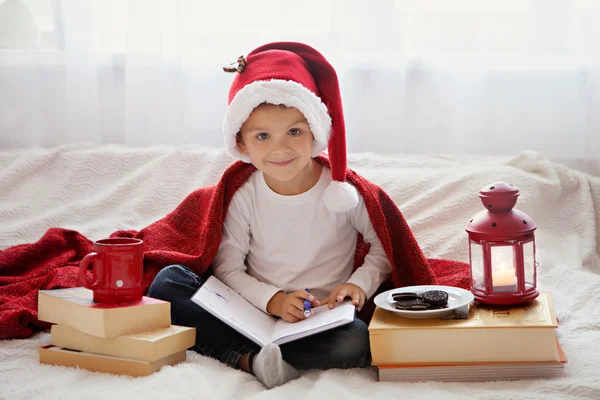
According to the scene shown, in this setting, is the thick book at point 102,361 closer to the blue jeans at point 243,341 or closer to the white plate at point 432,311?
the blue jeans at point 243,341

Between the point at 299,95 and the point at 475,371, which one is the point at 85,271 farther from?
the point at 475,371

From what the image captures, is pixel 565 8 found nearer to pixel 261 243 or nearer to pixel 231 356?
pixel 261 243

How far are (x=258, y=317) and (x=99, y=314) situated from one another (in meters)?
0.30

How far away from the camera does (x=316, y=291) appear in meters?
1.37

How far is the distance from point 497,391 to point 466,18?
Answer: 1319 millimetres

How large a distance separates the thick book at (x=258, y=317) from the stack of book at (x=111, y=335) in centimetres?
6

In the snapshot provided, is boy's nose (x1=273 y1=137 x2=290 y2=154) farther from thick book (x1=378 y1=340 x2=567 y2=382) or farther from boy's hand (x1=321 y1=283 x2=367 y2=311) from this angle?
thick book (x1=378 y1=340 x2=567 y2=382)

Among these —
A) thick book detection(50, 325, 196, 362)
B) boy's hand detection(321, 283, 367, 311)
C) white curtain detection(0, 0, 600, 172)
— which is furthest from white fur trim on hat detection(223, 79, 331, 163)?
white curtain detection(0, 0, 600, 172)

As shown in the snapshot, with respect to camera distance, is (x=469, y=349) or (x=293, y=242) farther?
(x=293, y=242)

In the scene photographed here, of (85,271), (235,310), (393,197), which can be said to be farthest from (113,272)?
(393,197)

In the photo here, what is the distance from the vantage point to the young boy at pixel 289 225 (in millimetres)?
1174

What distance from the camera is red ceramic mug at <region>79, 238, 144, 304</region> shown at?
1098mm

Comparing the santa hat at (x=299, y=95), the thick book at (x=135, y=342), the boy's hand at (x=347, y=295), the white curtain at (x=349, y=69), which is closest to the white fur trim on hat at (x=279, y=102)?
the santa hat at (x=299, y=95)

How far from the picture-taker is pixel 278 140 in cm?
127
